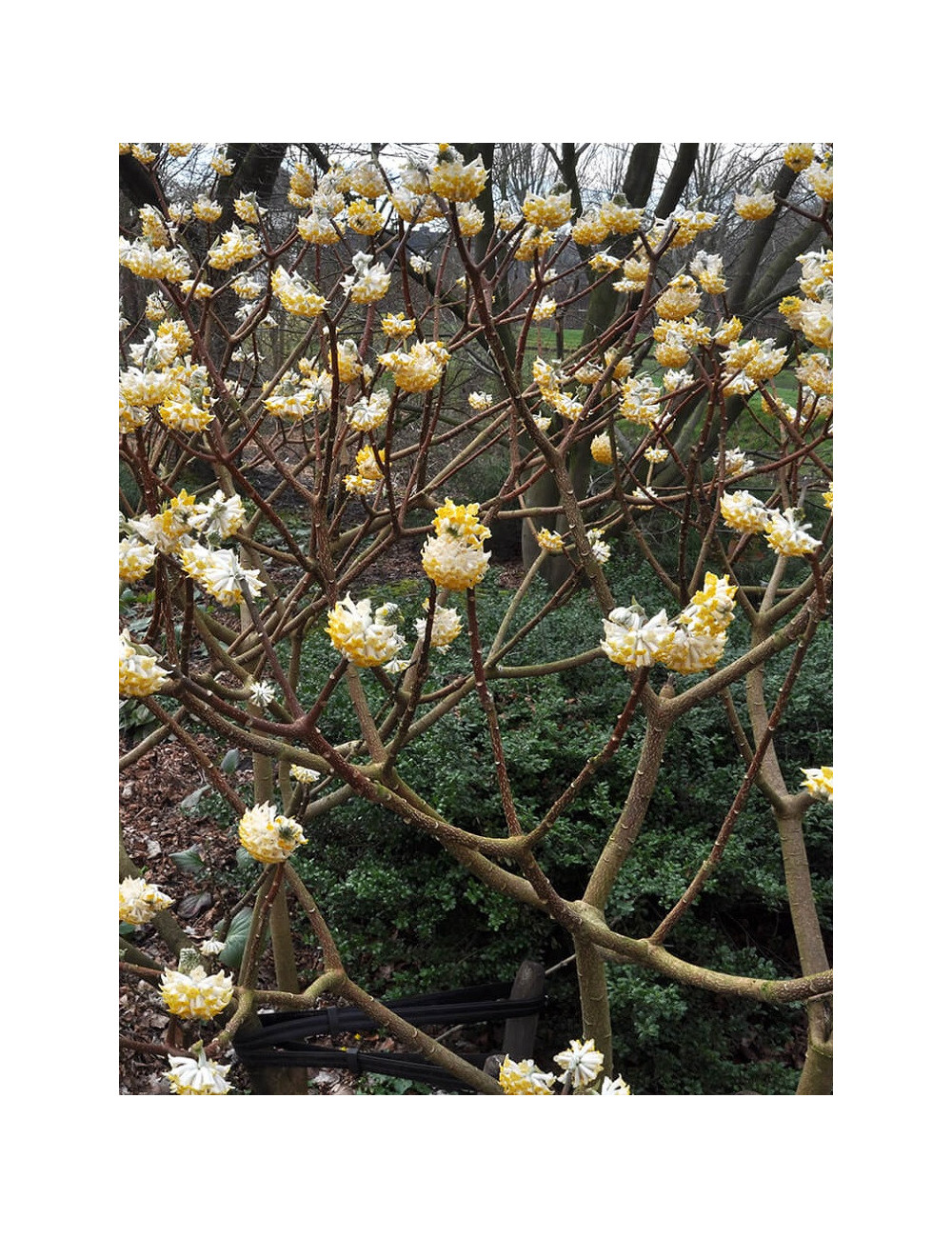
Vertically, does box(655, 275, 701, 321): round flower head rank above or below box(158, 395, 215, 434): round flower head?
above

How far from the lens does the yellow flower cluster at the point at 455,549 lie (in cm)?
62

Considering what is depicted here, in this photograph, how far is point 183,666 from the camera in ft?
2.77

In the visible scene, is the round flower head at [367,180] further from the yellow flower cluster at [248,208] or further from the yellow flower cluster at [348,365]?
the yellow flower cluster at [248,208]

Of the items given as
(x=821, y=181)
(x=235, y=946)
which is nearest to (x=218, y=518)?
(x=821, y=181)

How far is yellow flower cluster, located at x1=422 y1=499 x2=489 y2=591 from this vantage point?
2.04 feet

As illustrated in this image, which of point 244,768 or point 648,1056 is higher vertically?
point 244,768

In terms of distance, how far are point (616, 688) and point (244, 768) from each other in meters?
0.95

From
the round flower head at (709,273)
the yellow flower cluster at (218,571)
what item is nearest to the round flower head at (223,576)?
the yellow flower cluster at (218,571)

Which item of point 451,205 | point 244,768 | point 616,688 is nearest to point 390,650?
point 451,205

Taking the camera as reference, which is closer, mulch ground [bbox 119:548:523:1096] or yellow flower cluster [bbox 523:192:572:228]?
yellow flower cluster [bbox 523:192:572:228]

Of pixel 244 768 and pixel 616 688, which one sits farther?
pixel 244 768

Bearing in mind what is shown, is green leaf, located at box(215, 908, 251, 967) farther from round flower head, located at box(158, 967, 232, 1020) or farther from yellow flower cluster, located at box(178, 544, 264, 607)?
yellow flower cluster, located at box(178, 544, 264, 607)

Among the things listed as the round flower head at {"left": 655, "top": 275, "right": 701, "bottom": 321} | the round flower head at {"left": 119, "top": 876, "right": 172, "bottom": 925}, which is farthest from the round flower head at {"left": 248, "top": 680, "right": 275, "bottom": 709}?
the round flower head at {"left": 655, "top": 275, "right": 701, "bottom": 321}
